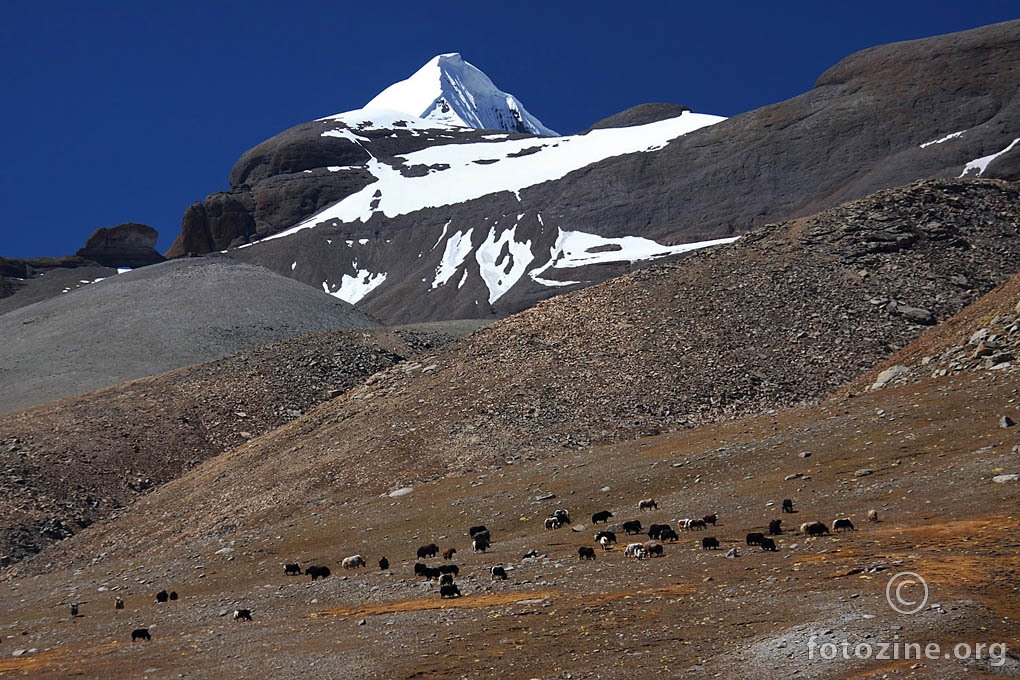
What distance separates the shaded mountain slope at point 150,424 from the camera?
3769 centimetres

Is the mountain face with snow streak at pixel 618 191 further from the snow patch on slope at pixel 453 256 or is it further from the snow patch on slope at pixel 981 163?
the snow patch on slope at pixel 981 163

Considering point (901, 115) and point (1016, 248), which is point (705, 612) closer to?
point (1016, 248)

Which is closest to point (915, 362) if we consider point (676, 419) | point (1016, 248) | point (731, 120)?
point (676, 419)

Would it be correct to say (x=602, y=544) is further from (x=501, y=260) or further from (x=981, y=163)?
(x=501, y=260)

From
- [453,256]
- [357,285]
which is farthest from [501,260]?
[357,285]

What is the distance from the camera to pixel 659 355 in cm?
3559

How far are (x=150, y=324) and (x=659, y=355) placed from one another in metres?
43.7

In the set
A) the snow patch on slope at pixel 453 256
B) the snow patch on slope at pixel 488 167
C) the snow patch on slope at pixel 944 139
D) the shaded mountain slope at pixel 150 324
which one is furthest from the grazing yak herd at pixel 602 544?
the snow patch on slope at pixel 488 167

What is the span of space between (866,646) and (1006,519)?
231 inches

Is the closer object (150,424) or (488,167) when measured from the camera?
(150,424)

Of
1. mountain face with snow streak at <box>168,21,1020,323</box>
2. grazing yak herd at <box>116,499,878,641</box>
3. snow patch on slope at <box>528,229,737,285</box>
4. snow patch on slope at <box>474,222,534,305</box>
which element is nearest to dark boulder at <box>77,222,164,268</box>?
mountain face with snow streak at <box>168,21,1020,323</box>

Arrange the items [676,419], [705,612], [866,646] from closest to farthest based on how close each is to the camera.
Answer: [866,646], [705,612], [676,419]

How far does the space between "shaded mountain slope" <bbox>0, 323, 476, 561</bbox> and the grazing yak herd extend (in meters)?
15.1

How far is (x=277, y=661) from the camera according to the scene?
15.0 meters
